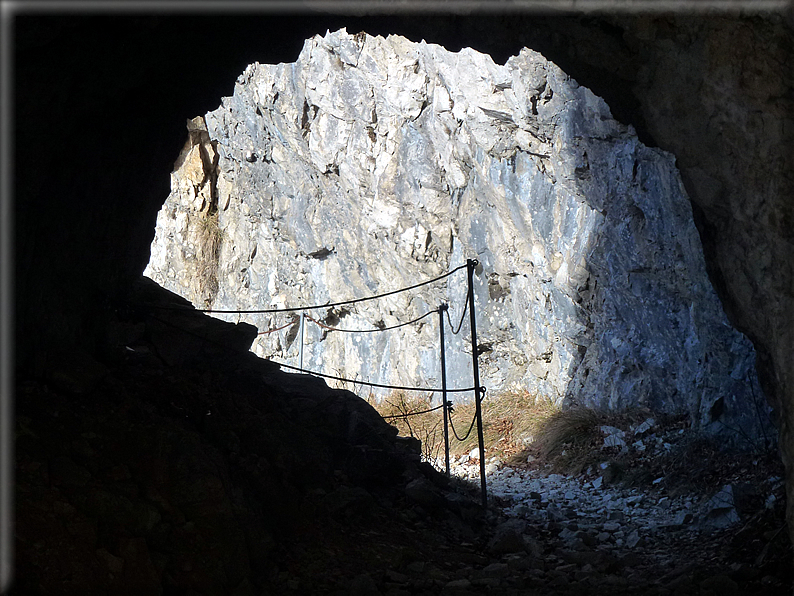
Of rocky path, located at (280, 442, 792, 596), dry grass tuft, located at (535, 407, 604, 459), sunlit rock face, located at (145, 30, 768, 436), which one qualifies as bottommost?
rocky path, located at (280, 442, 792, 596)

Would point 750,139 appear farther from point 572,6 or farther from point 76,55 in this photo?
point 76,55

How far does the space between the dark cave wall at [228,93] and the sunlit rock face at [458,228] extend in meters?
2.71

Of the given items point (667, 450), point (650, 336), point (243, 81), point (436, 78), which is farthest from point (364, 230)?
point (667, 450)

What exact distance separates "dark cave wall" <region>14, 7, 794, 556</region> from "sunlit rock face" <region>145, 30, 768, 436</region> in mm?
2712

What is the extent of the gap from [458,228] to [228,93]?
5.70 metres

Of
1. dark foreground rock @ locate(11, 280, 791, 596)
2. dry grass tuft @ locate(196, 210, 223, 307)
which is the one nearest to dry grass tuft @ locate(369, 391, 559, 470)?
dark foreground rock @ locate(11, 280, 791, 596)

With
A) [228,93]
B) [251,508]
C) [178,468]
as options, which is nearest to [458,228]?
[228,93]

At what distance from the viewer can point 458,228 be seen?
10703 mm

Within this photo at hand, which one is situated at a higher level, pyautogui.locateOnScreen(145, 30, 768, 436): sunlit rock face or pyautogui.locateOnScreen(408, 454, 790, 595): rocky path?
pyautogui.locateOnScreen(145, 30, 768, 436): sunlit rock face

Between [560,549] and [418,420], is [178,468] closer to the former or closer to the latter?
[560,549]

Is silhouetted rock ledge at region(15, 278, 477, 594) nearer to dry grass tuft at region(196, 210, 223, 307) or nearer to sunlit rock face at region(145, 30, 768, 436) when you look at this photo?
sunlit rock face at region(145, 30, 768, 436)

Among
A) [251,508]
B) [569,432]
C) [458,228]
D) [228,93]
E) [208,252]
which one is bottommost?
[251,508]

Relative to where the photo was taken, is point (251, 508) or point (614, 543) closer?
point (251, 508)

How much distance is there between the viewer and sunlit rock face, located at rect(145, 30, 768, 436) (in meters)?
7.69
